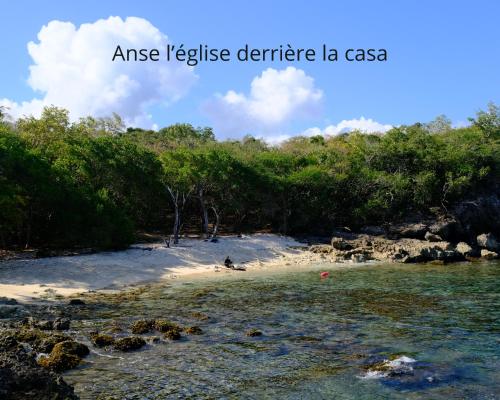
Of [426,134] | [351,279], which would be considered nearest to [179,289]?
[351,279]

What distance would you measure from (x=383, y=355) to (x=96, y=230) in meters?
26.0

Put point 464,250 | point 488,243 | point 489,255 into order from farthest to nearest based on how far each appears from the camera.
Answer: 1. point 488,243
2. point 489,255
3. point 464,250

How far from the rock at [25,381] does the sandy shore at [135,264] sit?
1674 cm

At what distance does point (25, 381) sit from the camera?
906cm

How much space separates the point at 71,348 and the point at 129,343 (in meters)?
1.96

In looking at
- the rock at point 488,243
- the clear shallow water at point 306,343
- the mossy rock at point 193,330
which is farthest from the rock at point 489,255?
the mossy rock at point 193,330

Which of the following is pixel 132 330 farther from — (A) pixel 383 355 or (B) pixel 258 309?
(A) pixel 383 355

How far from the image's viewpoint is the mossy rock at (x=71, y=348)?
15.1 meters

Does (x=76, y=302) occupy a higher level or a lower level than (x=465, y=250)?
lower

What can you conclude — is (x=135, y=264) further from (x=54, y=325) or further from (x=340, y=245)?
(x=340, y=245)

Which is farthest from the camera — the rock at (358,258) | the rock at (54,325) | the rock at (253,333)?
the rock at (358,258)

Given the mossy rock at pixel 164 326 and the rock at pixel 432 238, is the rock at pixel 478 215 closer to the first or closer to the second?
the rock at pixel 432 238

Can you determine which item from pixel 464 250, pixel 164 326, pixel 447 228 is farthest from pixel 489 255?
pixel 164 326

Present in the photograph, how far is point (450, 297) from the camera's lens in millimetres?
26109
